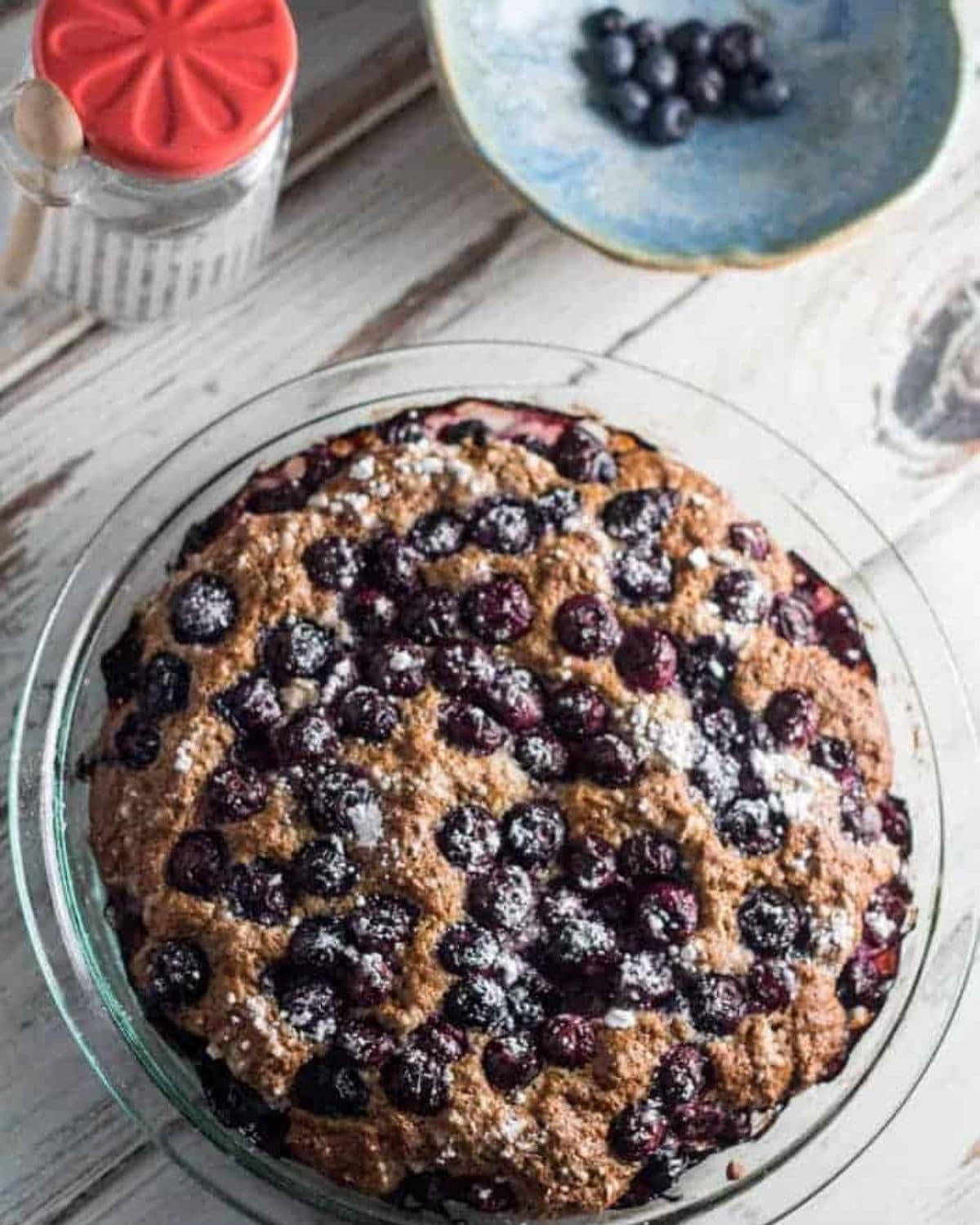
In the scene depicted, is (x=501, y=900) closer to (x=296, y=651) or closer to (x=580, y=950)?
(x=580, y=950)

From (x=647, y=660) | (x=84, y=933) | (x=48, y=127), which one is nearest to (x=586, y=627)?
(x=647, y=660)

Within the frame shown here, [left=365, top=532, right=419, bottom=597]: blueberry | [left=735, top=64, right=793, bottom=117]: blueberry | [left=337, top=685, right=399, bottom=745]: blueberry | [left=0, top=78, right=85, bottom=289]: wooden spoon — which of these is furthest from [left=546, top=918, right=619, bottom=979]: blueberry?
[left=735, top=64, right=793, bottom=117]: blueberry

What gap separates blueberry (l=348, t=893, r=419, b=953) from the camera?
66.6 inches

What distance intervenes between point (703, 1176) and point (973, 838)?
410mm

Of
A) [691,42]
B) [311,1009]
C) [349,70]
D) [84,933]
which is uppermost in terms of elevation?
[691,42]

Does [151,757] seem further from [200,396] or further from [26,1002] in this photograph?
[200,396]

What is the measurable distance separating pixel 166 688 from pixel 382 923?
0.27 m

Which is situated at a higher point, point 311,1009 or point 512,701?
point 512,701

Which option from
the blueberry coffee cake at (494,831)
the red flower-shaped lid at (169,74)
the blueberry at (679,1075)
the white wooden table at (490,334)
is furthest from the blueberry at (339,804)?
the red flower-shaped lid at (169,74)

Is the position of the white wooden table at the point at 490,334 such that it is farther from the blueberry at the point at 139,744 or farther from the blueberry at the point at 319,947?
the blueberry at the point at 319,947

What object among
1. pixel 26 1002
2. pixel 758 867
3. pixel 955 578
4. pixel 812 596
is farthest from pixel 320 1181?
pixel 955 578

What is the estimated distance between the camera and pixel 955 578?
2.10 meters

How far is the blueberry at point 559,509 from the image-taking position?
5.95ft

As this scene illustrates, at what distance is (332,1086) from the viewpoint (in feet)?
5.51
